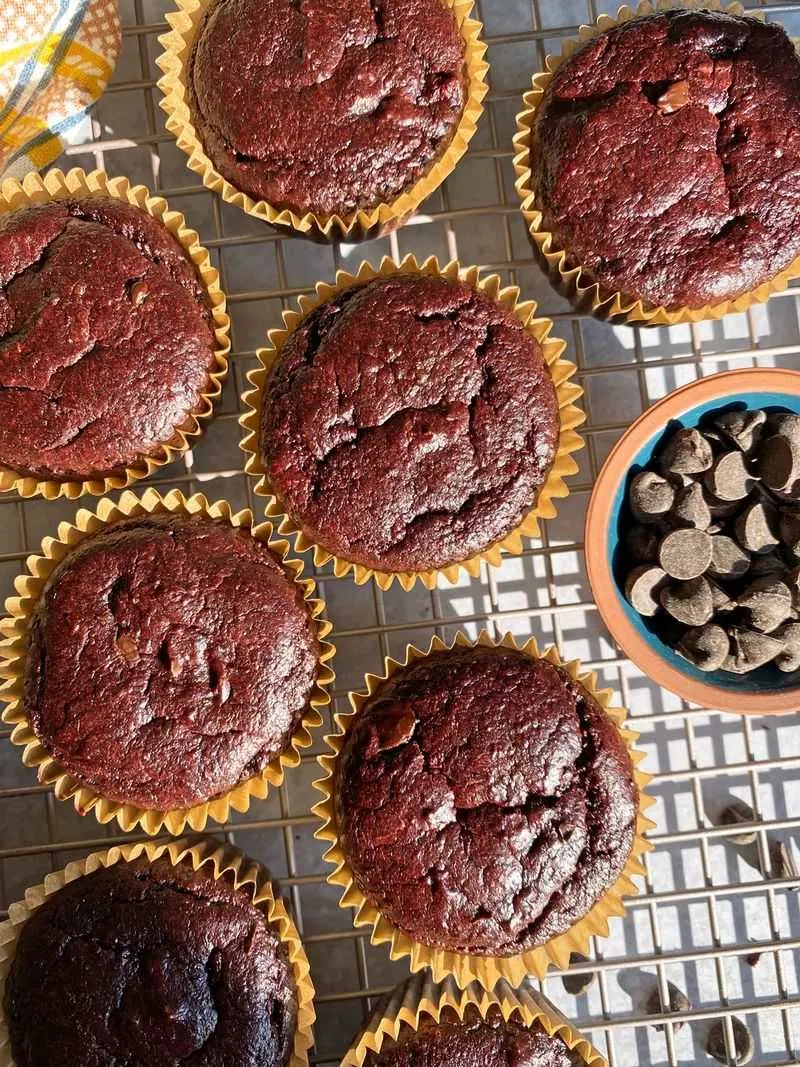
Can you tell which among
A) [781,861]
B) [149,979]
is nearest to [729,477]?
[781,861]

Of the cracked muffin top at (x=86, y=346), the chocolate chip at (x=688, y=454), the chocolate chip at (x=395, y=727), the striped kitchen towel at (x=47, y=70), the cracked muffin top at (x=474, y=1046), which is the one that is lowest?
the cracked muffin top at (x=474, y=1046)

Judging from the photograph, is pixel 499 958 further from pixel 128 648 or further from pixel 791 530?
pixel 791 530

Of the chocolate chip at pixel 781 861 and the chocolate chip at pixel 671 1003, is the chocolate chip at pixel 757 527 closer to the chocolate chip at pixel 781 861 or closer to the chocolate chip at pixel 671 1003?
the chocolate chip at pixel 781 861

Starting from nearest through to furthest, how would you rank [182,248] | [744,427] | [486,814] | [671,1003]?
[486,814] → [744,427] → [182,248] → [671,1003]

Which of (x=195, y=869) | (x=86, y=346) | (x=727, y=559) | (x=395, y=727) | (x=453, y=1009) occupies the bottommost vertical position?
(x=453, y=1009)

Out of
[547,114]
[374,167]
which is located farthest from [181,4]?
[547,114]

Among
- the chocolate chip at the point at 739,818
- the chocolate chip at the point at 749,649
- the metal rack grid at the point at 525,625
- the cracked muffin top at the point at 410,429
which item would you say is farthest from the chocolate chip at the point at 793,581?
the chocolate chip at the point at 739,818

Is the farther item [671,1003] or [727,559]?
[671,1003]

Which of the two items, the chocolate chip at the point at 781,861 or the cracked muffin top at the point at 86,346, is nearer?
the cracked muffin top at the point at 86,346

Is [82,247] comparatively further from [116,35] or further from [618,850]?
[618,850]
